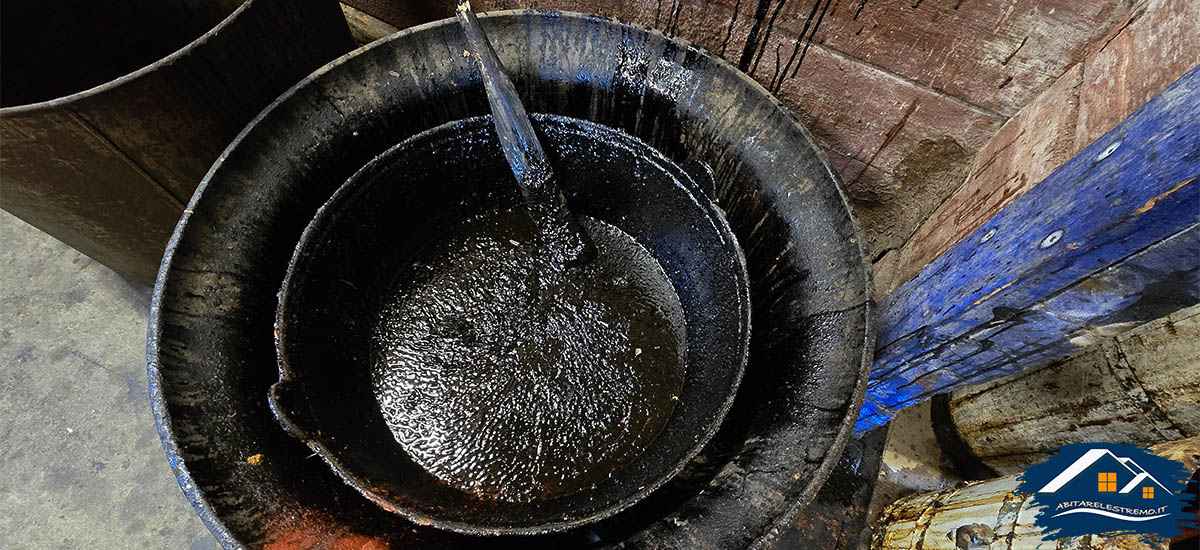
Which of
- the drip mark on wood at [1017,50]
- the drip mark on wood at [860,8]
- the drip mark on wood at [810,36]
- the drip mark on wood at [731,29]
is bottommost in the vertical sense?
the drip mark on wood at [1017,50]

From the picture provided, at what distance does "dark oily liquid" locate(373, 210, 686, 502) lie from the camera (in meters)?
2.15

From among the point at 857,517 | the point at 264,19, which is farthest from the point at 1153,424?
the point at 264,19

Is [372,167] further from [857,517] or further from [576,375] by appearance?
[857,517]

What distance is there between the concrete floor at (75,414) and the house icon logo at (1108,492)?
3.45 m

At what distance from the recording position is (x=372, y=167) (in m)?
2.07

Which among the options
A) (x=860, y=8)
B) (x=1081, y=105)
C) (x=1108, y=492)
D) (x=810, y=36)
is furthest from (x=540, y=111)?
(x=1108, y=492)

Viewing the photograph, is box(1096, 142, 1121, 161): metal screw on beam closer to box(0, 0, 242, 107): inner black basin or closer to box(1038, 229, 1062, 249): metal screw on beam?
box(1038, 229, 1062, 249): metal screw on beam

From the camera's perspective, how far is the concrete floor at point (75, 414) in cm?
281

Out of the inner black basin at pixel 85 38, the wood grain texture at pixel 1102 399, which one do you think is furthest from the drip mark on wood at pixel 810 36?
the inner black basin at pixel 85 38

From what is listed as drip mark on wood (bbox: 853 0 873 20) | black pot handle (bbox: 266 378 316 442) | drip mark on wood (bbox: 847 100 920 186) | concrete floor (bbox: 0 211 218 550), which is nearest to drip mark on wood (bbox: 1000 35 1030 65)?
drip mark on wood (bbox: 847 100 920 186)

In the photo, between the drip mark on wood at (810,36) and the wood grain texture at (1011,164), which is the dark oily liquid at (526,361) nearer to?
the drip mark on wood at (810,36)

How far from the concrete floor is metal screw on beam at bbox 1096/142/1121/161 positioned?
368 cm

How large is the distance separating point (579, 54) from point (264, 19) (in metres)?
1.16

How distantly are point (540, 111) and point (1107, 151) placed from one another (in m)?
1.82
